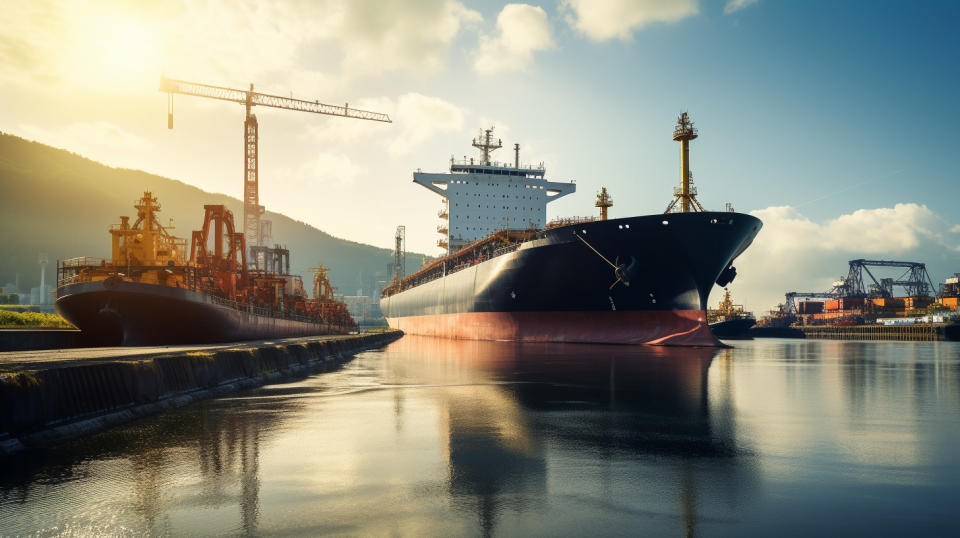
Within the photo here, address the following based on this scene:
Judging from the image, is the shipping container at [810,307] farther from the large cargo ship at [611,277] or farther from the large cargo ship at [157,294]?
the large cargo ship at [157,294]

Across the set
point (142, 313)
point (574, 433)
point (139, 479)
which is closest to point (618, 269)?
point (142, 313)

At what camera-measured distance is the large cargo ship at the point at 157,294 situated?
24.7m

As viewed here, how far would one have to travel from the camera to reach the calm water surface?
4305mm

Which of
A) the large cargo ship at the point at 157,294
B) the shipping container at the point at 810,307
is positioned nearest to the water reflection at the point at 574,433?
the large cargo ship at the point at 157,294

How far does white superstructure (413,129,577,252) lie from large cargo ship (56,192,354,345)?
2449 centimetres

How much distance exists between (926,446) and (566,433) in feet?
14.4

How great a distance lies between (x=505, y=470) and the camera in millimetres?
5836

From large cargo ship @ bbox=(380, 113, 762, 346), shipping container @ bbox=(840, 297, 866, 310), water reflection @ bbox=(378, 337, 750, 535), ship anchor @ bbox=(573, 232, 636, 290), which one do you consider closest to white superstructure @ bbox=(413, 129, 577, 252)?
large cargo ship @ bbox=(380, 113, 762, 346)

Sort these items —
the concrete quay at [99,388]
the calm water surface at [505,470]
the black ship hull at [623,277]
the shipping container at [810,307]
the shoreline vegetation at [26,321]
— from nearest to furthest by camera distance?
1. the calm water surface at [505,470]
2. the concrete quay at [99,388]
3. the shoreline vegetation at [26,321]
4. the black ship hull at [623,277]
5. the shipping container at [810,307]

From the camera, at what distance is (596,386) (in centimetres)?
1384

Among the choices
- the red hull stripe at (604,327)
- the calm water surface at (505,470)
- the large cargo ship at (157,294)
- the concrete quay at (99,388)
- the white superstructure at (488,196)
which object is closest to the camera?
the calm water surface at (505,470)

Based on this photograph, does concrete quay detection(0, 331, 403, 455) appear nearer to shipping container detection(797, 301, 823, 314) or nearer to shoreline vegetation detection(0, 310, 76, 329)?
shoreline vegetation detection(0, 310, 76, 329)

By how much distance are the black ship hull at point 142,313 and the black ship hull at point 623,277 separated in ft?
60.5

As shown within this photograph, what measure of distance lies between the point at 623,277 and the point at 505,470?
2848 centimetres
